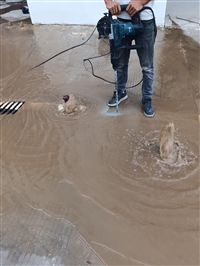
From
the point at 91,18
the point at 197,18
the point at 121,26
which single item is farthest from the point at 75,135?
the point at 197,18

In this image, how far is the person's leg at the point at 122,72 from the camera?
2314 millimetres

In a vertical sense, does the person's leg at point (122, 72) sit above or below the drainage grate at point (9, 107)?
above

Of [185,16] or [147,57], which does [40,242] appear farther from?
[185,16]

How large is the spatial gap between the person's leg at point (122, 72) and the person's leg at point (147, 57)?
0.12 metres

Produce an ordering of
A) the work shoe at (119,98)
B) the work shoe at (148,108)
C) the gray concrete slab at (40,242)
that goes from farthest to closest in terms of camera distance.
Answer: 1. the work shoe at (119,98)
2. the work shoe at (148,108)
3. the gray concrete slab at (40,242)

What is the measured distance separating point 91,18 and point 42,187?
12.9ft

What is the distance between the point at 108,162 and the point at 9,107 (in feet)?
4.69

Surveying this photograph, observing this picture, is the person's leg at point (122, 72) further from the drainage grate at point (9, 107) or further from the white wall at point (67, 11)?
the white wall at point (67, 11)

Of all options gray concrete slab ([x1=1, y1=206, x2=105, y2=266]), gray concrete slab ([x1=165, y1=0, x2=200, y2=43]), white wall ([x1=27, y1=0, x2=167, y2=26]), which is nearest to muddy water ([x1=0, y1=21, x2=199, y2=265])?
gray concrete slab ([x1=1, y1=206, x2=105, y2=266])

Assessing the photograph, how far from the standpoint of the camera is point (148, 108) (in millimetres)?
2527

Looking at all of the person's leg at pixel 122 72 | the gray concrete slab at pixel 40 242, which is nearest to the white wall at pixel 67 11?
the person's leg at pixel 122 72

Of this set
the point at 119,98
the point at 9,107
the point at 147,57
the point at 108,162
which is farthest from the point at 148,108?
the point at 9,107

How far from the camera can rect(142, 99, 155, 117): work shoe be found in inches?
98.7

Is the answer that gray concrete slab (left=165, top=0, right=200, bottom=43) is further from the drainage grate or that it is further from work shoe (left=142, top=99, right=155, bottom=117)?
the drainage grate
